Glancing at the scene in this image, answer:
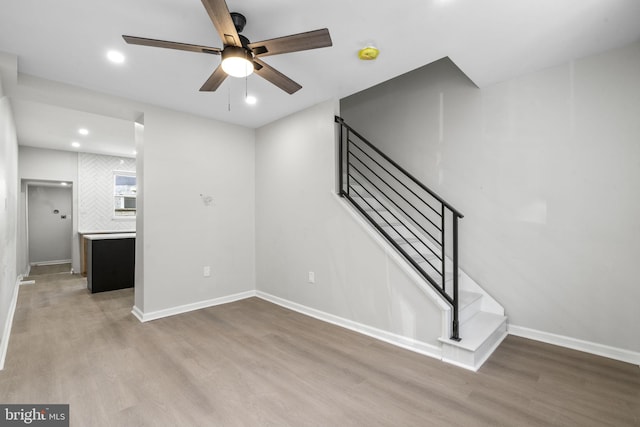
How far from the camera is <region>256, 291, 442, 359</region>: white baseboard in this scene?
2622 mm

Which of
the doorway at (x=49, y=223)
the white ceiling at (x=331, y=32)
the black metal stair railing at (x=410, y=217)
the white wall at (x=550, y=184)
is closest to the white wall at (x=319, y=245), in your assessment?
the black metal stair railing at (x=410, y=217)

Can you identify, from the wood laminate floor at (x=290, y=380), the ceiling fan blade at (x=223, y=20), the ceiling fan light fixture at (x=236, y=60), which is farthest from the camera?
the ceiling fan light fixture at (x=236, y=60)

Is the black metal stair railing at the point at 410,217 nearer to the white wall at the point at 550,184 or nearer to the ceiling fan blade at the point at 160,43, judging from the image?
the white wall at the point at 550,184

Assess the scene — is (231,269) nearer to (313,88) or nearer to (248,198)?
(248,198)

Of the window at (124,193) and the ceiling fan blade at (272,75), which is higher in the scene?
the ceiling fan blade at (272,75)

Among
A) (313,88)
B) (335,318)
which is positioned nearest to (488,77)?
(313,88)

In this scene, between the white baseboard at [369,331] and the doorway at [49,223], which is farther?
the doorway at [49,223]

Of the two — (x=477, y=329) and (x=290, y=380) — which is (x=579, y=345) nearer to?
(x=477, y=329)

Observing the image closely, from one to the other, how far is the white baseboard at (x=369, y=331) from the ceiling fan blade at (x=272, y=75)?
2459mm

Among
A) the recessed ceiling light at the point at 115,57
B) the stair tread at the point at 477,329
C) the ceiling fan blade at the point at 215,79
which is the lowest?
the stair tread at the point at 477,329

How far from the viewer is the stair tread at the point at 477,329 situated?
7.96 ft

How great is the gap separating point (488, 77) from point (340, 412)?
325 cm

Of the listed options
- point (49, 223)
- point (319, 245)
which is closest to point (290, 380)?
point (319, 245)

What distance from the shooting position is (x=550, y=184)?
2.79 meters
